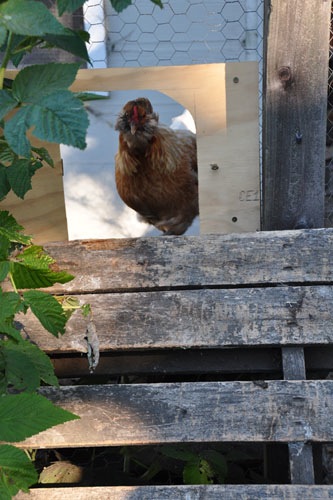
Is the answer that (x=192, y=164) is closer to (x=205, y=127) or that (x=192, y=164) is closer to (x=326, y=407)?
(x=205, y=127)

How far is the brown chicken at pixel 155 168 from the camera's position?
2.88 meters

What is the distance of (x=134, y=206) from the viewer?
299cm

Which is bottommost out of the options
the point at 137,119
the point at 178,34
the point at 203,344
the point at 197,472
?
the point at 197,472

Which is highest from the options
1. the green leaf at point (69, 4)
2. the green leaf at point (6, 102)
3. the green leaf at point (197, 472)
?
the green leaf at point (69, 4)

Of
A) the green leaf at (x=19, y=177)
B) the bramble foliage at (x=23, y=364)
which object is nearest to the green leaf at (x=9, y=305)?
the bramble foliage at (x=23, y=364)

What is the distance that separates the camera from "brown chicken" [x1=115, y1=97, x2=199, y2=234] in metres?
2.88

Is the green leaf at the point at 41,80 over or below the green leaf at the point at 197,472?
over

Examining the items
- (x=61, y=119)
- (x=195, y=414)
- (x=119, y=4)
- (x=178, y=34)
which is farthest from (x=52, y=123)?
(x=178, y=34)

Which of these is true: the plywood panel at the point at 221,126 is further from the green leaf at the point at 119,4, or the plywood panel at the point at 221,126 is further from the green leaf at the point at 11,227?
the green leaf at the point at 119,4

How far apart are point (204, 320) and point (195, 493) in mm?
414

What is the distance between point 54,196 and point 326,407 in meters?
1.10

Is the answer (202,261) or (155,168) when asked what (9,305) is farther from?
(155,168)

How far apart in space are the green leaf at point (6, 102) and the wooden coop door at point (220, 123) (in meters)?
1.04

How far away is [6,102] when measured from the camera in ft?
3.05
